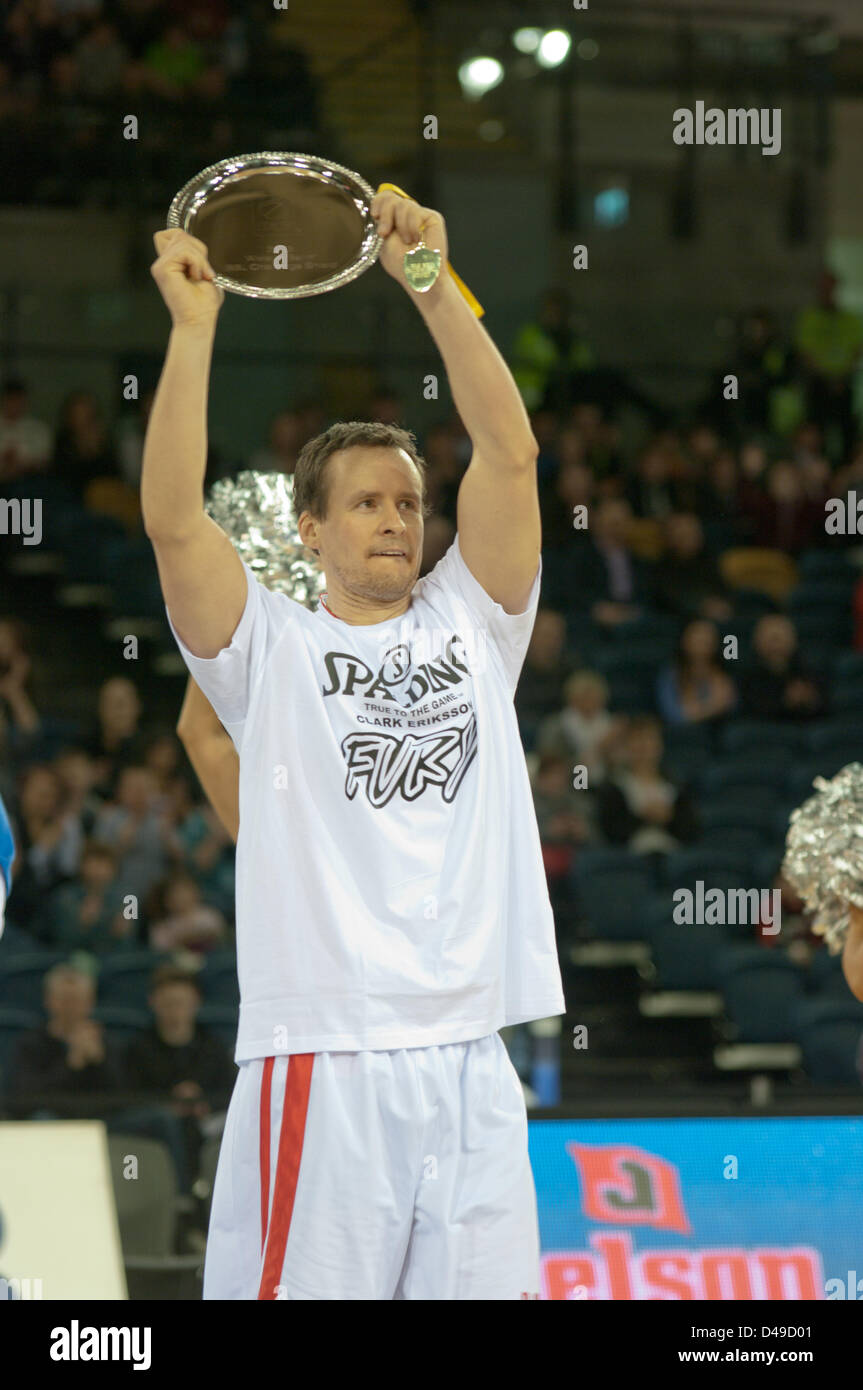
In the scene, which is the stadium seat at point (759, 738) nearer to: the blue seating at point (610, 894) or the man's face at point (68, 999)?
the blue seating at point (610, 894)

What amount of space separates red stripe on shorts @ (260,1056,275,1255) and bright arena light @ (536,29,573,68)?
38.1 feet

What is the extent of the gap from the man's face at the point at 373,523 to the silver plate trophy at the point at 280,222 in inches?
15.9

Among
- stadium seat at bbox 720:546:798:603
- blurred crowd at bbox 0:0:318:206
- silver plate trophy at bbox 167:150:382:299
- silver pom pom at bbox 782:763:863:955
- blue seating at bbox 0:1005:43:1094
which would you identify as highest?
blurred crowd at bbox 0:0:318:206

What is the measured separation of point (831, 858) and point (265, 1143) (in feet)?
3.88

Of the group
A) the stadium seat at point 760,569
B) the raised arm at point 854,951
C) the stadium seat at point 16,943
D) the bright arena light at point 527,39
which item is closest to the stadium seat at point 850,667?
the stadium seat at point 760,569

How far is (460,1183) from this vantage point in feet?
9.66

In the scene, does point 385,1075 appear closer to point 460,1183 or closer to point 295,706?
point 460,1183

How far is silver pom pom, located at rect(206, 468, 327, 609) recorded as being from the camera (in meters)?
4.08

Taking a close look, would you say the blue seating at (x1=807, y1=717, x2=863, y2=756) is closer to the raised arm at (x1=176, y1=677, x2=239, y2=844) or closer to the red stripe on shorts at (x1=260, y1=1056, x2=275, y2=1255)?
the raised arm at (x1=176, y1=677, x2=239, y2=844)

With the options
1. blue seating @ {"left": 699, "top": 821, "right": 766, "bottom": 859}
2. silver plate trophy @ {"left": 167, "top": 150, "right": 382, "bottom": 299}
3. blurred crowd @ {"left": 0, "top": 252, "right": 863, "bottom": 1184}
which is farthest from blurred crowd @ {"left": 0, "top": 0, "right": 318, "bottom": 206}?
silver plate trophy @ {"left": 167, "top": 150, "right": 382, "bottom": 299}
